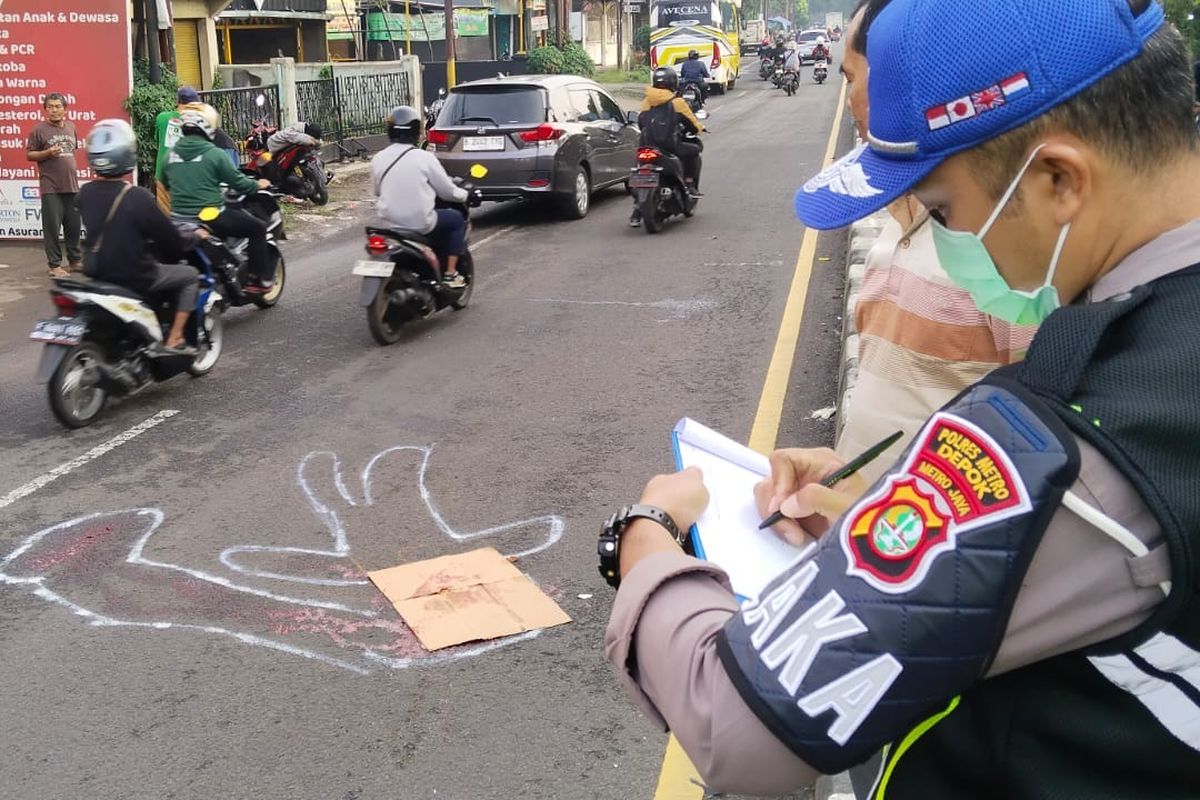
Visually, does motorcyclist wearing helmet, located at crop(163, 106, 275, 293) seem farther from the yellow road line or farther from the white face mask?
the white face mask

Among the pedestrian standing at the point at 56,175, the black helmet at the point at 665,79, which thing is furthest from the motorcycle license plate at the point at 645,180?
the pedestrian standing at the point at 56,175

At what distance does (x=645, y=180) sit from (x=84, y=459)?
7444 mm

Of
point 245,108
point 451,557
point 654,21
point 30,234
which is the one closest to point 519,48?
point 654,21

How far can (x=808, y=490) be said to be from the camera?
5.46 ft

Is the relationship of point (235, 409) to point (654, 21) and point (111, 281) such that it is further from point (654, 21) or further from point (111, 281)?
point (654, 21)

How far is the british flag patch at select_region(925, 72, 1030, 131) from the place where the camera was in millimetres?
1058

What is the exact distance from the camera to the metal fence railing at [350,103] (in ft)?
62.6

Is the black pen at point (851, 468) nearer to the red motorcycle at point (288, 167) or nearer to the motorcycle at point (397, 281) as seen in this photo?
the motorcycle at point (397, 281)

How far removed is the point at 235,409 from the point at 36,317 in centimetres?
358

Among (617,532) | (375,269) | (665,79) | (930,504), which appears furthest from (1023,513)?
(665,79)

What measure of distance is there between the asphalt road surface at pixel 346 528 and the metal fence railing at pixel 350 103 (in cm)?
1006

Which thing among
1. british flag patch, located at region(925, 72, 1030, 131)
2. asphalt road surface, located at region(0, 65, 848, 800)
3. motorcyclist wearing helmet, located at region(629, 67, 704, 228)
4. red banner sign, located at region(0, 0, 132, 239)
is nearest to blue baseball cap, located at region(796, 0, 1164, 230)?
british flag patch, located at region(925, 72, 1030, 131)

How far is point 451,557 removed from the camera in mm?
4645

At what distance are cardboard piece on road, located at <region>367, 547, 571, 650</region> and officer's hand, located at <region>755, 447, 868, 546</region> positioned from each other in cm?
243
